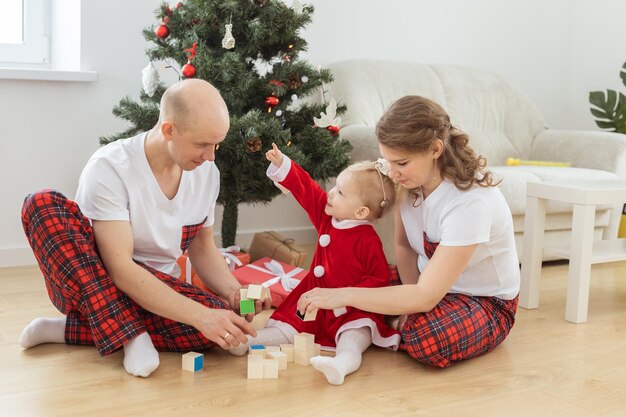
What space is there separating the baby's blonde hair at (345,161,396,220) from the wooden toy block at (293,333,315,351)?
0.37 metres

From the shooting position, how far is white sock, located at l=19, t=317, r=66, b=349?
6.66 feet

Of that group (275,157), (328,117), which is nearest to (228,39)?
(328,117)

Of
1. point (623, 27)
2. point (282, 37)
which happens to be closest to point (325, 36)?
point (282, 37)

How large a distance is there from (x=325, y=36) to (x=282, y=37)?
1.10 metres

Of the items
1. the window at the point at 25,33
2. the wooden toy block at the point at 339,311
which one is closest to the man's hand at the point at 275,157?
the wooden toy block at the point at 339,311

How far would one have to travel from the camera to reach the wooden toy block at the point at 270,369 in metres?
1.88

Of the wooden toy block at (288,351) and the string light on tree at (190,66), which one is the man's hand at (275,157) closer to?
the wooden toy block at (288,351)

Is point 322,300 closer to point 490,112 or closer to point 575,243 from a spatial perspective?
point 575,243

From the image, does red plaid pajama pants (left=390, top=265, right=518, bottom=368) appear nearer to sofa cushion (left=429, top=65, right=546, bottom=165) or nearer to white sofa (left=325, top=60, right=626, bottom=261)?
white sofa (left=325, top=60, right=626, bottom=261)

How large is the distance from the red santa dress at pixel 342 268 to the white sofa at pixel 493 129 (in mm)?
927

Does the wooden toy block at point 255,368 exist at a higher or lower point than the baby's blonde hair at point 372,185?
lower

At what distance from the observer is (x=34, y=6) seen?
3305 millimetres

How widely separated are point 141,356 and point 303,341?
398 millimetres

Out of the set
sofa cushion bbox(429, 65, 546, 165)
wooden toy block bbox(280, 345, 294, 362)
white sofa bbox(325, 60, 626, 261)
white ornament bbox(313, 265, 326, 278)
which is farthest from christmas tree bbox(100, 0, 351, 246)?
sofa cushion bbox(429, 65, 546, 165)
